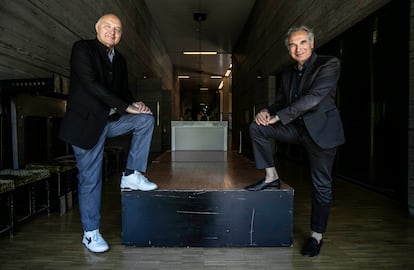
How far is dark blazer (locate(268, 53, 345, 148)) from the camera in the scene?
1.85m

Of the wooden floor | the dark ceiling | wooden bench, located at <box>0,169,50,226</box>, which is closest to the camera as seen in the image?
the wooden floor

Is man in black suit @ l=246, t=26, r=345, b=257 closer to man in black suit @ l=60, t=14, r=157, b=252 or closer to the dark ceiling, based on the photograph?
man in black suit @ l=60, t=14, r=157, b=252

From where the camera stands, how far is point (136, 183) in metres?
1.97

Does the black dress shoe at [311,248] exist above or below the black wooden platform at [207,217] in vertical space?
below

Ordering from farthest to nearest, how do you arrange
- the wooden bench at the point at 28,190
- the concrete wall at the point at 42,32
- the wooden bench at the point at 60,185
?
the wooden bench at the point at 60,185
the concrete wall at the point at 42,32
the wooden bench at the point at 28,190

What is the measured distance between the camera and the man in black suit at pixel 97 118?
1858 mm

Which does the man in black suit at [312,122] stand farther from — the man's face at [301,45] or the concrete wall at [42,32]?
the concrete wall at [42,32]

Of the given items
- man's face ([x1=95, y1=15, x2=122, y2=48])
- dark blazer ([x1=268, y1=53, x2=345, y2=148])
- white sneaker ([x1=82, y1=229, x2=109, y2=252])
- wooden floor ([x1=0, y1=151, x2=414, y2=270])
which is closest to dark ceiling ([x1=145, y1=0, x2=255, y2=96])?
wooden floor ([x1=0, y1=151, x2=414, y2=270])

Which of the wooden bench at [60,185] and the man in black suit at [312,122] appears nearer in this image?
the man in black suit at [312,122]

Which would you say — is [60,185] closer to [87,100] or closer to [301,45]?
[87,100]

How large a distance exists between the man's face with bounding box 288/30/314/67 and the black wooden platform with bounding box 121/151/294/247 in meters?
0.80

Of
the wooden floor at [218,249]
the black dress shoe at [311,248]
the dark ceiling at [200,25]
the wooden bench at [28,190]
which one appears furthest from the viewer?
the dark ceiling at [200,25]

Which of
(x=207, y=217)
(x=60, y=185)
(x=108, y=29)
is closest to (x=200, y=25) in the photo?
(x=60, y=185)

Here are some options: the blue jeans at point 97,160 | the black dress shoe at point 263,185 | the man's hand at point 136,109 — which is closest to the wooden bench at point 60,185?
the blue jeans at point 97,160
